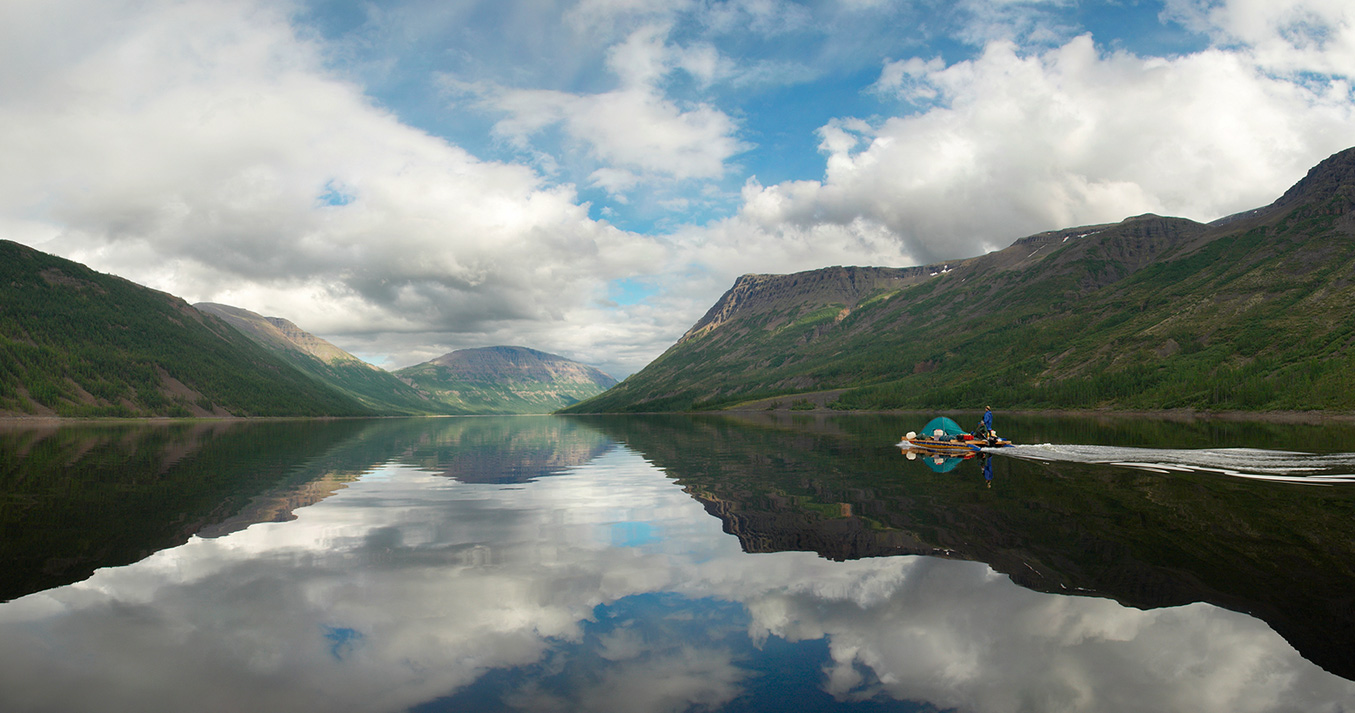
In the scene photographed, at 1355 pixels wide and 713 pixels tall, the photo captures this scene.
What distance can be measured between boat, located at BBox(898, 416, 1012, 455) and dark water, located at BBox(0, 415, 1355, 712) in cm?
2856

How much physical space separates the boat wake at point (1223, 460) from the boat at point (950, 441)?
1.40 m

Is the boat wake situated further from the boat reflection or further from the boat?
the boat reflection

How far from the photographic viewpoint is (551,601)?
16297 mm

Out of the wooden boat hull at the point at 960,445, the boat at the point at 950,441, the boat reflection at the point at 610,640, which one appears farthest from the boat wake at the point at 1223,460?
the boat reflection at the point at 610,640

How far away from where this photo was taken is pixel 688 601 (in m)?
16.3

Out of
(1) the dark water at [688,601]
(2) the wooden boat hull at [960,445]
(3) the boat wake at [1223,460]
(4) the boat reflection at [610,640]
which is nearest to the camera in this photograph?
(4) the boat reflection at [610,640]

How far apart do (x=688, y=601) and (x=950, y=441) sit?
182ft

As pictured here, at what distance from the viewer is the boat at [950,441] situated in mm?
63406

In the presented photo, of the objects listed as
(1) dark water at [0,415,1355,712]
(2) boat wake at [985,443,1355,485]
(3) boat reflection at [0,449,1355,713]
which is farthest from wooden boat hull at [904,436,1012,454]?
(3) boat reflection at [0,449,1355,713]

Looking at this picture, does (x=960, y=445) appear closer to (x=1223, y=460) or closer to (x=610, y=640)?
(x=1223, y=460)

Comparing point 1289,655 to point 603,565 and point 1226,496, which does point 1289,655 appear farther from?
point 1226,496

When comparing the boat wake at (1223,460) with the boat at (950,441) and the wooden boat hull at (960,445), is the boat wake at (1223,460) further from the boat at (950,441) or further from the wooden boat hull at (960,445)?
the boat at (950,441)

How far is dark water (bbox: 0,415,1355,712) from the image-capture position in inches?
443

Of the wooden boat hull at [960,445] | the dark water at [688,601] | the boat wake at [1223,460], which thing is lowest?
the boat wake at [1223,460]
